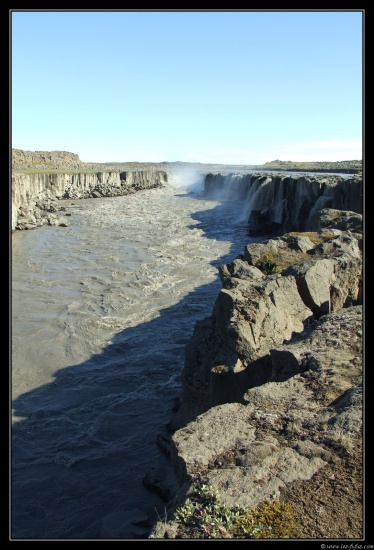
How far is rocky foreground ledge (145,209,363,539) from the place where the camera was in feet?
16.5

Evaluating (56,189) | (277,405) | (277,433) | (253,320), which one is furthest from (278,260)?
(56,189)

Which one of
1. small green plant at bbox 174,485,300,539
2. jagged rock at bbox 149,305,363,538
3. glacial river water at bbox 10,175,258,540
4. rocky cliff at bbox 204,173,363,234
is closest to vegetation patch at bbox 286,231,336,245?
glacial river water at bbox 10,175,258,540

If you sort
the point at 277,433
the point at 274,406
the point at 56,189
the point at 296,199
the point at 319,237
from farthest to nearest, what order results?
the point at 56,189 < the point at 296,199 < the point at 319,237 < the point at 274,406 < the point at 277,433

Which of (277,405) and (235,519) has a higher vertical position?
(277,405)

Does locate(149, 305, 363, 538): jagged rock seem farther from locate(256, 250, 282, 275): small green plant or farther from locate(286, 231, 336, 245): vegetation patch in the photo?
locate(286, 231, 336, 245): vegetation patch

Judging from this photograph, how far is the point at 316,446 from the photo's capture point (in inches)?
226

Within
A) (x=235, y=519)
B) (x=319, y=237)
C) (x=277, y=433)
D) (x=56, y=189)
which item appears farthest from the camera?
(x=56, y=189)

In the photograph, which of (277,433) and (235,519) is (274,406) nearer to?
(277,433)

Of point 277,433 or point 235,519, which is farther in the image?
point 277,433

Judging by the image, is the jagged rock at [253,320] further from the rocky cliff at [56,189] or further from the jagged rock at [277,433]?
the rocky cliff at [56,189]

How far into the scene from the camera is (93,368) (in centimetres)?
1481

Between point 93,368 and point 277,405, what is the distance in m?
9.34

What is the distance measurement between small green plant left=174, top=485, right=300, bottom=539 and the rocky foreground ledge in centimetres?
3
